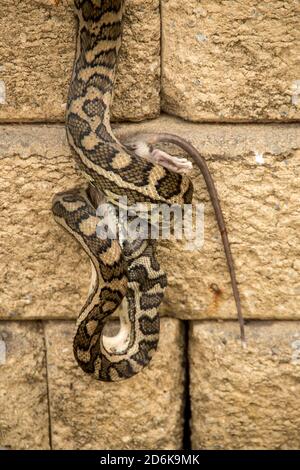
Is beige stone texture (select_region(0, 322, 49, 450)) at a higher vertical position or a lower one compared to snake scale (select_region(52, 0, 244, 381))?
lower

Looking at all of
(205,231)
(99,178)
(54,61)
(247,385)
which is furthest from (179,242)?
(54,61)

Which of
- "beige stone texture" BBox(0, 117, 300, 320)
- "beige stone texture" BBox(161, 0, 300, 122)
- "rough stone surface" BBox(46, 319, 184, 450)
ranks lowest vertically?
"rough stone surface" BBox(46, 319, 184, 450)

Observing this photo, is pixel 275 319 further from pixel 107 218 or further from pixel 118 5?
pixel 118 5

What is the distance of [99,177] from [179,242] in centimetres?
36

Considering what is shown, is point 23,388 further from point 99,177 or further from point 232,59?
point 232,59

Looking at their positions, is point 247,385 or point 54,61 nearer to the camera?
point 54,61

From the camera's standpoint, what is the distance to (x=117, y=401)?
2346 mm

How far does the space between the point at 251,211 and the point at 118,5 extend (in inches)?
28.0

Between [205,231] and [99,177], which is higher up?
[99,177]

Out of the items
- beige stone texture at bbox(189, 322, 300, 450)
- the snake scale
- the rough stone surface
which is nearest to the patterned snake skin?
the snake scale

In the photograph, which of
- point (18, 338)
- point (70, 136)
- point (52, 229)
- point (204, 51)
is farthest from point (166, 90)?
point (18, 338)

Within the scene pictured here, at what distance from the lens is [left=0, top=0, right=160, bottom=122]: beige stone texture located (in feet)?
6.38

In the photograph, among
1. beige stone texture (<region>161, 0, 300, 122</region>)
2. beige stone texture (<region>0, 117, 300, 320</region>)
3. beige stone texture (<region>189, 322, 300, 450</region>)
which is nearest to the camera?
beige stone texture (<region>161, 0, 300, 122</region>)

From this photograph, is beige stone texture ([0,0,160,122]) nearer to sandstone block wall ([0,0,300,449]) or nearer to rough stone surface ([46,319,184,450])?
sandstone block wall ([0,0,300,449])
